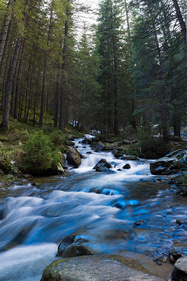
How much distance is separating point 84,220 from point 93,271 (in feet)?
8.95

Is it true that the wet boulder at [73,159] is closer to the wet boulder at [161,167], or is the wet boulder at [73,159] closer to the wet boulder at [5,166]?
the wet boulder at [5,166]

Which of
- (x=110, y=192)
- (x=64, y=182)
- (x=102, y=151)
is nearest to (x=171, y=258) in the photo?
(x=110, y=192)

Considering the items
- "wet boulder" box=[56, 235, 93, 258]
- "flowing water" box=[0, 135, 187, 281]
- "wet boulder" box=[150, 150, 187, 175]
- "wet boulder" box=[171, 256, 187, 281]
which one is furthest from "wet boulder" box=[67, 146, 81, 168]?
"wet boulder" box=[171, 256, 187, 281]

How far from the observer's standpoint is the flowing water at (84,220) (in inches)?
112

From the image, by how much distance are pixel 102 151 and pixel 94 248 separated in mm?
12798

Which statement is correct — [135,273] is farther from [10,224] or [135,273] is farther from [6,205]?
[6,205]

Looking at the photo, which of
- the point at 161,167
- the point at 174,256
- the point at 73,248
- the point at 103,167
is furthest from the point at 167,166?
the point at 73,248

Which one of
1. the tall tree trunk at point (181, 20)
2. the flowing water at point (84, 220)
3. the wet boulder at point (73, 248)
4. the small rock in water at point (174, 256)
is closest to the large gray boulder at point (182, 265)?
the small rock in water at point (174, 256)

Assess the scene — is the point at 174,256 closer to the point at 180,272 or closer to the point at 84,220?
the point at 180,272

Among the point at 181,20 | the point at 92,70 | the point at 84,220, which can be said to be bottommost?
the point at 84,220

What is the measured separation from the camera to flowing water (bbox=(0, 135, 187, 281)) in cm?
285

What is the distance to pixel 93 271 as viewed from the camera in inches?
69.4

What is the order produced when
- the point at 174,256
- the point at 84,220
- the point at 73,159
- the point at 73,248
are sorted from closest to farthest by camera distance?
the point at 174,256, the point at 73,248, the point at 84,220, the point at 73,159

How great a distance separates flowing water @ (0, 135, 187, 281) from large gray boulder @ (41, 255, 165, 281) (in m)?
0.59
